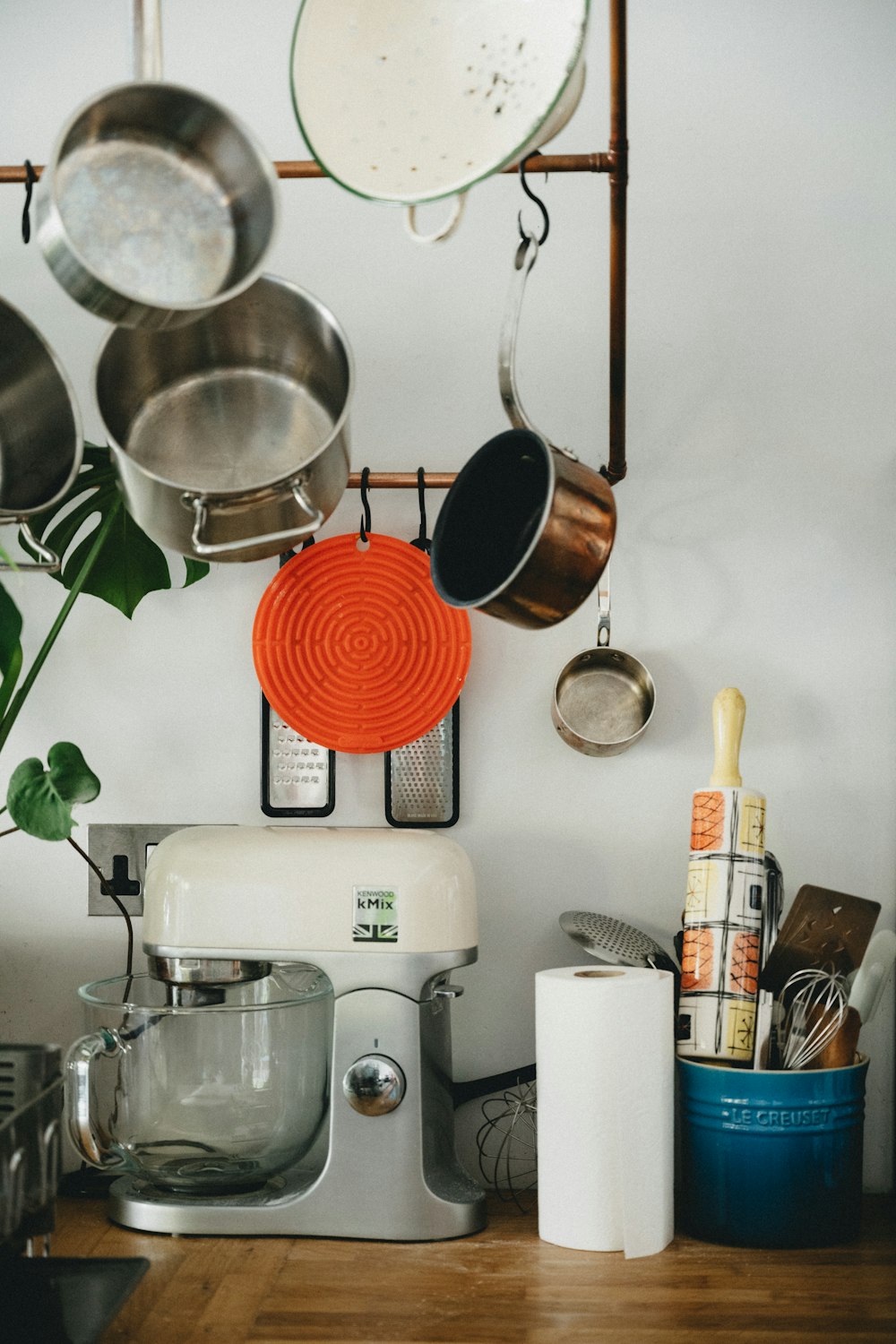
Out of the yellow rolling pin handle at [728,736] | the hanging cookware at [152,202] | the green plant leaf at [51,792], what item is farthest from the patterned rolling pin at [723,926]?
the hanging cookware at [152,202]

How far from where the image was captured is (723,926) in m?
1.27

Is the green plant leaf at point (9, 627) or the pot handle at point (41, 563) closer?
the pot handle at point (41, 563)

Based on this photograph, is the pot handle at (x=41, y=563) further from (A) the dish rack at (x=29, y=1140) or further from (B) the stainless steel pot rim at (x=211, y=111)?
(A) the dish rack at (x=29, y=1140)

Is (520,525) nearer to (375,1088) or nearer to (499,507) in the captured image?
(499,507)

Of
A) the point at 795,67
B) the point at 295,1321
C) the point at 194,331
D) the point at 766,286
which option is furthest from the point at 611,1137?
the point at 795,67

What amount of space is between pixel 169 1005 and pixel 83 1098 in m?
0.13

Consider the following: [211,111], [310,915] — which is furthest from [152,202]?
[310,915]

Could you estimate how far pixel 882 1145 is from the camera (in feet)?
4.62

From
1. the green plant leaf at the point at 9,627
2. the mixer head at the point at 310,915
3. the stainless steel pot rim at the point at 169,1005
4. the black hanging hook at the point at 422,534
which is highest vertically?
the black hanging hook at the point at 422,534

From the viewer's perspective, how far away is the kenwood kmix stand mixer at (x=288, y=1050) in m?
1.21

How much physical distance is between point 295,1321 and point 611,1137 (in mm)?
343

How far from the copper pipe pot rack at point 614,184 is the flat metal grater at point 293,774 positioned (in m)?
0.33

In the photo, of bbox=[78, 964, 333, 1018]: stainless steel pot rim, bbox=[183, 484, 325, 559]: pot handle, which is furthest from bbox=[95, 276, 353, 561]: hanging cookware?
bbox=[78, 964, 333, 1018]: stainless steel pot rim

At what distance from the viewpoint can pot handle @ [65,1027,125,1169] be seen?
1151 mm
